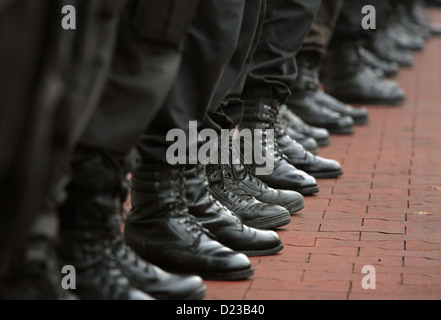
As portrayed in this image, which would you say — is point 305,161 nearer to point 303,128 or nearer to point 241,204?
point 303,128

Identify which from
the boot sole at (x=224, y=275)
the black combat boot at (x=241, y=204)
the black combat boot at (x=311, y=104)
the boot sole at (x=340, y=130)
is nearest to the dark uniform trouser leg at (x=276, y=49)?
the black combat boot at (x=241, y=204)

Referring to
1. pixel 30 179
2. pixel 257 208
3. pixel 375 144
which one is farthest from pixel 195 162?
pixel 375 144

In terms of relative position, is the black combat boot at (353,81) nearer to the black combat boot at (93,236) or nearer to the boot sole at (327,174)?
the boot sole at (327,174)

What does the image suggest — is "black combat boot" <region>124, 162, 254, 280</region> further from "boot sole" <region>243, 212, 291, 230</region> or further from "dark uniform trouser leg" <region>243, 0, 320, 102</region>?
"dark uniform trouser leg" <region>243, 0, 320, 102</region>

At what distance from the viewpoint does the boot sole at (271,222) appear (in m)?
3.27

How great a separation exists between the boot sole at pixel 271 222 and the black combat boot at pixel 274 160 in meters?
0.41

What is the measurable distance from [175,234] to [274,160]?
115 cm

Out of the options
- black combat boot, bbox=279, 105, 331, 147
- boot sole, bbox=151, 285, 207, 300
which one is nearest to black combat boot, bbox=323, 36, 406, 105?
black combat boot, bbox=279, 105, 331, 147

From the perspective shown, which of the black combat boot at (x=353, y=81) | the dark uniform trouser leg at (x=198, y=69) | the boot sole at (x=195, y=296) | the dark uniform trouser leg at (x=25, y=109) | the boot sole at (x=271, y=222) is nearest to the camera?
the dark uniform trouser leg at (x=25, y=109)

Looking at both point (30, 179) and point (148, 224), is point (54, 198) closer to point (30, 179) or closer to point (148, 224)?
point (30, 179)

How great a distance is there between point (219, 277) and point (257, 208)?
0.58 meters

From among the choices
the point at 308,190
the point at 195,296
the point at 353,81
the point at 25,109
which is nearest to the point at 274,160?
the point at 308,190

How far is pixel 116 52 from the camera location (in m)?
2.31

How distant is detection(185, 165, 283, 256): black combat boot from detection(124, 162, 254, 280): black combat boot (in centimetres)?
15
